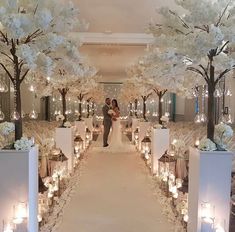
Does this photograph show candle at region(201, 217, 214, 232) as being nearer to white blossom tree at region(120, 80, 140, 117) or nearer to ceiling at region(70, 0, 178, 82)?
ceiling at region(70, 0, 178, 82)

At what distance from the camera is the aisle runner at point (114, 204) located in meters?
5.50

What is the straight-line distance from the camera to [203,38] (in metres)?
4.24

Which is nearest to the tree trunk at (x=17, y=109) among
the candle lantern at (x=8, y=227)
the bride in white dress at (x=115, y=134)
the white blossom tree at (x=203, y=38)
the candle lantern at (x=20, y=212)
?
the candle lantern at (x=20, y=212)

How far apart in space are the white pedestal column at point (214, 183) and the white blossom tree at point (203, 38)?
1.42ft

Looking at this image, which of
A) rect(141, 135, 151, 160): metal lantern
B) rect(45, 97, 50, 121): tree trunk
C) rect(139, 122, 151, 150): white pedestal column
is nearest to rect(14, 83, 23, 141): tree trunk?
rect(141, 135, 151, 160): metal lantern

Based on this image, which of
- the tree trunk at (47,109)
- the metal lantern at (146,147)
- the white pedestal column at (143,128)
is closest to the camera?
the metal lantern at (146,147)

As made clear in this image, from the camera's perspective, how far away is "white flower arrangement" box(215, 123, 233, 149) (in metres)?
4.77

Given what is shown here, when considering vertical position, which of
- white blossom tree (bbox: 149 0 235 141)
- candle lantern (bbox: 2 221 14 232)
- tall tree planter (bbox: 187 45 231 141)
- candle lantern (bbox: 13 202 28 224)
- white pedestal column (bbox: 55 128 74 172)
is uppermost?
white blossom tree (bbox: 149 0 235 141)

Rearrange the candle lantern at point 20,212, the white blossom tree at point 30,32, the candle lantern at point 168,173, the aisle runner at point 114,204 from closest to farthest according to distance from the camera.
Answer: the white blossom tree at point 30,32, the candle lantern at point 20,212, the aisle runner at point 114,204, the candle lantern at point 168,173

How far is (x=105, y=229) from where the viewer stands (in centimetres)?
537

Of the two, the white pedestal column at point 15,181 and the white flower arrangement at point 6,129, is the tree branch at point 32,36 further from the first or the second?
the white pedestal column at point 15,181

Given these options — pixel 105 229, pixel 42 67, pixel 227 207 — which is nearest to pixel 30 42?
pixel 42 67

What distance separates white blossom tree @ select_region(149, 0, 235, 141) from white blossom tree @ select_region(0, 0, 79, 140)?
1319 mm

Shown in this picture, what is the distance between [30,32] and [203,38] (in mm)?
2029
